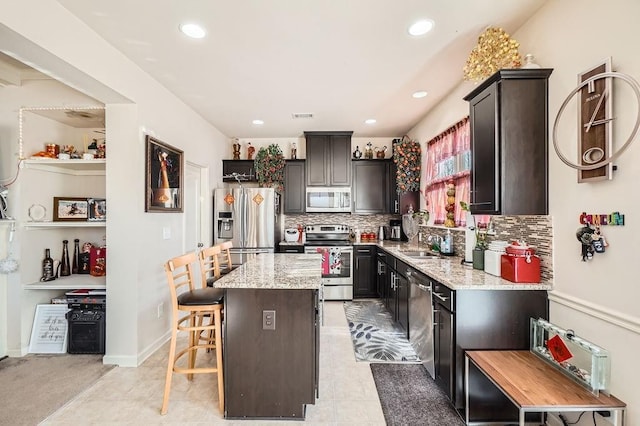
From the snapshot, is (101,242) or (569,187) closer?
(569,187)

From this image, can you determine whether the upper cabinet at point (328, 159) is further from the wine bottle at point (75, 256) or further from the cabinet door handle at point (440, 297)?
A: the wine bottle at point (75, 256)

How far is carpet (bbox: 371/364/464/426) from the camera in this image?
2.03m

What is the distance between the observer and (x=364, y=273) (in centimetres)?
482

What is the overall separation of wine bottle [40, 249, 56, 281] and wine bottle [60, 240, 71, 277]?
0.10m

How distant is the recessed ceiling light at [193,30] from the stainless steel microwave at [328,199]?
305 cm

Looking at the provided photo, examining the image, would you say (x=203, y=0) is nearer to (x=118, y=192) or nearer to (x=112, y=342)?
(x=118, y=192)

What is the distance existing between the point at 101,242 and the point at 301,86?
2891 millimetres

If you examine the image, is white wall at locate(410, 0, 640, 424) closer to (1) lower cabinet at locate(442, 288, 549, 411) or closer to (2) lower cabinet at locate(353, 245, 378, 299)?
(1) lower cabinet at locate(442, 288, 549, 411)

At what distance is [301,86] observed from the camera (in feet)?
10.5

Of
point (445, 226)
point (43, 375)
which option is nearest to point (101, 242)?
point (43, 375)

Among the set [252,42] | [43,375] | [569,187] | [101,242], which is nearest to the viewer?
[569,187]

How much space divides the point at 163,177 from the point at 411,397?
3105 mm

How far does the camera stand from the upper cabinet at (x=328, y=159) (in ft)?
16.4

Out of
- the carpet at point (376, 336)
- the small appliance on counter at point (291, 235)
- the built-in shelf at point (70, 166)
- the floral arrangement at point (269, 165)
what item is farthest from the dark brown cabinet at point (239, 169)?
the carpet at point (376, 336)
